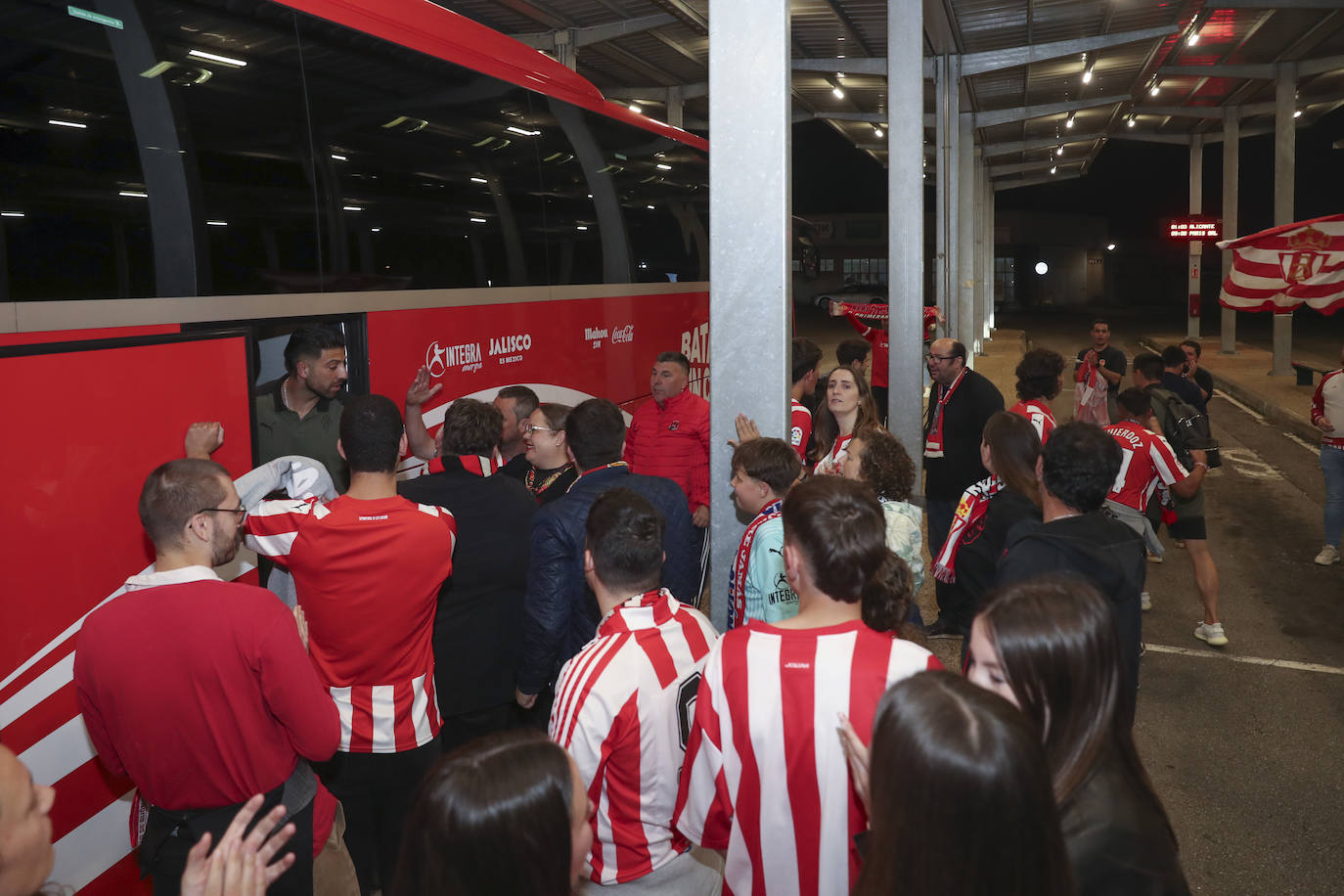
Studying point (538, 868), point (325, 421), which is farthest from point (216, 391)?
point (538, 868)

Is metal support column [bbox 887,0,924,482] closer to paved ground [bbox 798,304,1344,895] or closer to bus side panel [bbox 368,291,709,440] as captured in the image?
bus side panel [bbox 368,291,709,440]

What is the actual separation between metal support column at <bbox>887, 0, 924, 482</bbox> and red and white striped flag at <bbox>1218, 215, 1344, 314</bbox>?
5218 millimetres

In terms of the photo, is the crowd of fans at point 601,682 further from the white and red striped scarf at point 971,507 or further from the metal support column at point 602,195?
the metal support column at point 602,195

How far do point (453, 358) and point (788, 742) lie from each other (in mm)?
4285

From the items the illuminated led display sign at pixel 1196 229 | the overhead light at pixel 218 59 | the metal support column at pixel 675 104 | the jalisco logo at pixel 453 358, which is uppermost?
the metal support column at pixel 675 104

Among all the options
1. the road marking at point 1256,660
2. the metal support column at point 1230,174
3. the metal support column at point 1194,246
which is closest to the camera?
the road marking at point 1256,660

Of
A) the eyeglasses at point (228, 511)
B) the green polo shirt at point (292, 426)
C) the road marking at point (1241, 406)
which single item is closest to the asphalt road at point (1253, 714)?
the eyeglasses at point (228, 511)

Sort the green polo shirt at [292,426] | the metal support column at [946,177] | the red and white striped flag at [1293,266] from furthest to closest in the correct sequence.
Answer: the metal support column at [946,177] → the red and white striped flag at [1293,266] → the green polo shirt at [292,426]

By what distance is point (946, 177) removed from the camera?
17266 millimetres

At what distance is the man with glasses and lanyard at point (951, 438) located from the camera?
289 inches

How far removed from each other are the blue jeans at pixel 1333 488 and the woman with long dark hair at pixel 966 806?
8.51 metres

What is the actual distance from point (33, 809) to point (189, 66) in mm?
3718

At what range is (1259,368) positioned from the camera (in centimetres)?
2598

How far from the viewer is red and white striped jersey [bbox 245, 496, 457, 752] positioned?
354 centimetres
